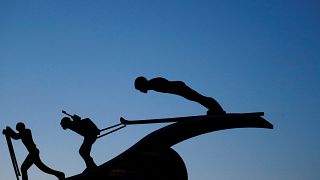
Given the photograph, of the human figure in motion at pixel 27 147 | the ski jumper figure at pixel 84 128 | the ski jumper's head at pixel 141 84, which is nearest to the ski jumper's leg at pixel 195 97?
the ski jumper's head at pixel 141 84

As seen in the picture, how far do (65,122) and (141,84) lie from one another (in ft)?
9.80

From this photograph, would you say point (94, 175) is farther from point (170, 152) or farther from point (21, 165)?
point (21, 165)

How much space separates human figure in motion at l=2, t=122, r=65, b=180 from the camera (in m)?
9.07

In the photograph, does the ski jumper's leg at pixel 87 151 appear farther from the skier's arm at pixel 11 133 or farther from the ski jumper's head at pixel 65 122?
the skier's arm at pixel 11 133

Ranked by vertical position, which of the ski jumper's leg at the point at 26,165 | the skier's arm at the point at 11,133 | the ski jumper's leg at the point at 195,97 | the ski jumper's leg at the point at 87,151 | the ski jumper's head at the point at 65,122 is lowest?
the ski jumper's leg at the point at 26,165

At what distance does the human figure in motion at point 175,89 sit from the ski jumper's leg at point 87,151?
2.61 meters

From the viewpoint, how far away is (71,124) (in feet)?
30.7

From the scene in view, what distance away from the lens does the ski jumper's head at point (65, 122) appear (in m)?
9.34

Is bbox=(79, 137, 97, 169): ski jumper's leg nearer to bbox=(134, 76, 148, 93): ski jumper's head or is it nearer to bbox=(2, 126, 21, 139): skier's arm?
bbox=(2, 126, 21, 139): skier's arm

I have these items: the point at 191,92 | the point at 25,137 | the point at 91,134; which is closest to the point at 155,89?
the point at 191,92

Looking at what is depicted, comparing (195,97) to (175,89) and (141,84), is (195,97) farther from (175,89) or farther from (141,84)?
(141,84)

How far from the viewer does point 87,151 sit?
9.03 metres

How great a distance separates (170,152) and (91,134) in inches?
102

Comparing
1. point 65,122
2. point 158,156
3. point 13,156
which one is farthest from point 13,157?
point 158,156
